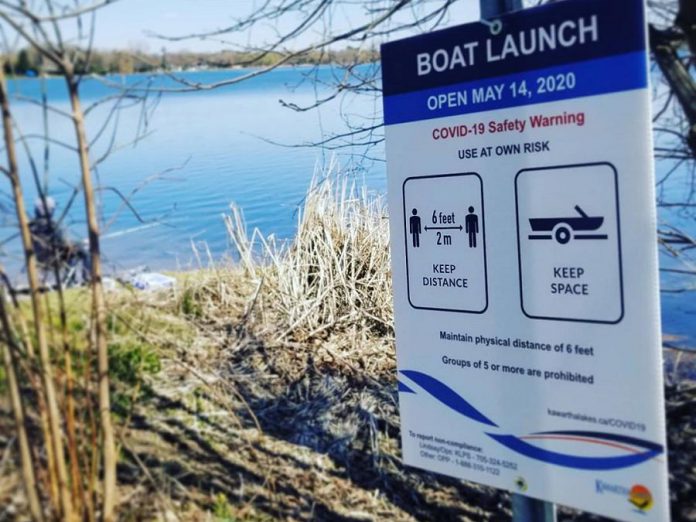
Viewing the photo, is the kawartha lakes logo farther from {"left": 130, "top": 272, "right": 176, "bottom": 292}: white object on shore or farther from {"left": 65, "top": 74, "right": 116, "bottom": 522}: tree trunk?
{"left": 130, "top": 272, "right": 176, "bottom": 292}: white object on shore

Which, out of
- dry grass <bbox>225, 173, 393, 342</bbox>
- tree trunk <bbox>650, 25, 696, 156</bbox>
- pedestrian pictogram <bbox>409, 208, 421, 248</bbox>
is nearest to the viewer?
pedestrian pictogram <bbox>409, 208, 421, 248</bbox>

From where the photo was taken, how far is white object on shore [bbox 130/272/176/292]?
3.27 metres

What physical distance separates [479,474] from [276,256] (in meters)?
1.99

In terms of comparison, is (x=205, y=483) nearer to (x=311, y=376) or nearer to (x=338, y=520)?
(x=338, y=520)

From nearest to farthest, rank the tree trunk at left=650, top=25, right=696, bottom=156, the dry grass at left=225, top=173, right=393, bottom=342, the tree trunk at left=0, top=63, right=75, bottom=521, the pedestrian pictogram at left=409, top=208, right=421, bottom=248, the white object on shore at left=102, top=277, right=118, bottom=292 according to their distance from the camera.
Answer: the tree trunk at left=0, top=63, right=75, bottom=521 → the pedestrian pictogram at left=409, top=208, right=421, bottom=248 → the white object on shore at left=102, top=277, right=118, bottom=292 → the tree trunk at left=650, top=25, right=696, bottom=156 → the dry grass at left=225, top=173, right=393, bottom=342

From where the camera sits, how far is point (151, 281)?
3379 millimetres

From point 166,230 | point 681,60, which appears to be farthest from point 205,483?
point 681,60

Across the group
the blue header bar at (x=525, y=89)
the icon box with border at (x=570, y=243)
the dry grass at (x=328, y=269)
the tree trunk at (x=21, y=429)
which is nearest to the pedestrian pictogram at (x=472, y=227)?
the icon box with border at (x=570, y=243)

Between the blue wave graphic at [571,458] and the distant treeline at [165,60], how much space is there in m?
1.76

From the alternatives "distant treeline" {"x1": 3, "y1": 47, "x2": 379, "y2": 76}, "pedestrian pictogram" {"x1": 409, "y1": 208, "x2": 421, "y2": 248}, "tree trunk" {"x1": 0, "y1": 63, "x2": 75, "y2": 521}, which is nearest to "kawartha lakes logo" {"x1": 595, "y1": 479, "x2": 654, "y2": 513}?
"pedestrian pictogram" {"x1": 409, "y1": 208, "x2": 421, "y2": 248}

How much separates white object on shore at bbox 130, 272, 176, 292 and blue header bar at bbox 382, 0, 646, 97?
3.88ft

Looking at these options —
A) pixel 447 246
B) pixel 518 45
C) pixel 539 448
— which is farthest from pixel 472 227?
pixel 539 448

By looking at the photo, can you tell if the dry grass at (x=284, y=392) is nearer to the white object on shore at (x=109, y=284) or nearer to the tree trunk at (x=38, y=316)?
the white object on shore at (x=109, y=284)

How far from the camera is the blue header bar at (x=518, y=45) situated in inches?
89.7
